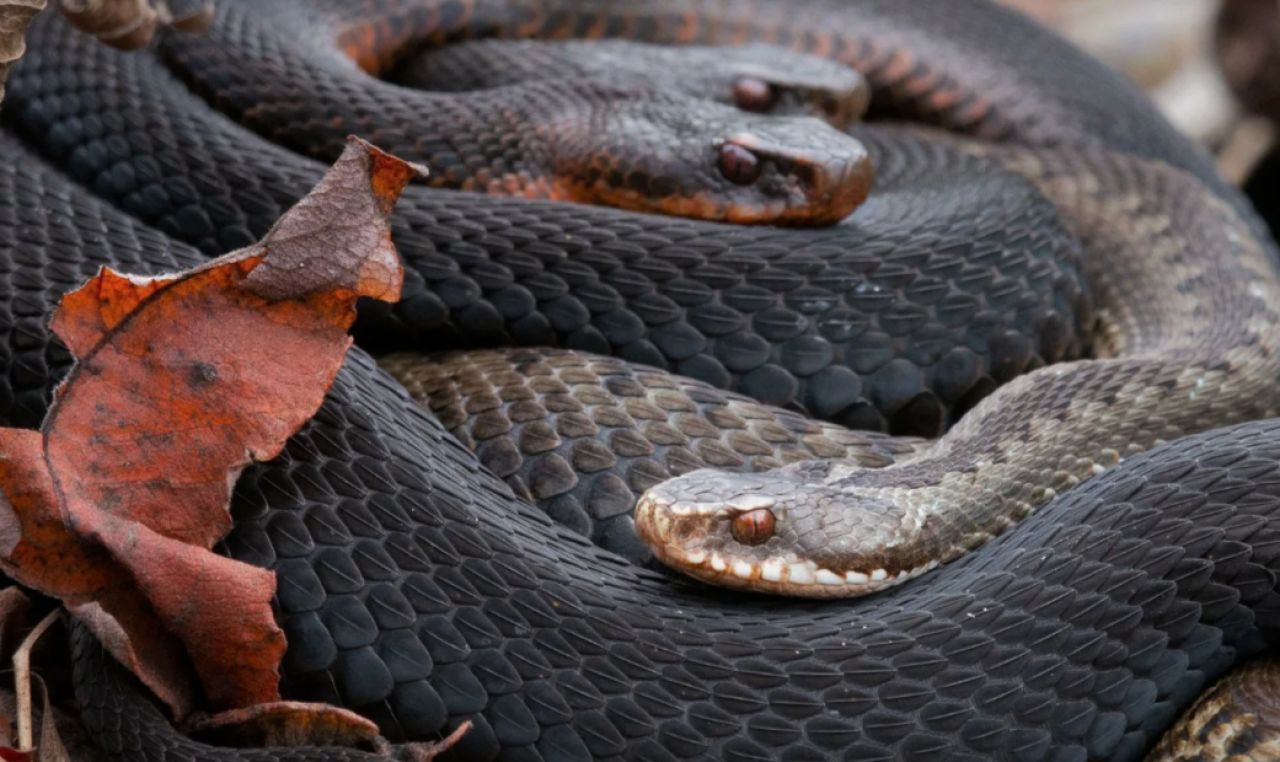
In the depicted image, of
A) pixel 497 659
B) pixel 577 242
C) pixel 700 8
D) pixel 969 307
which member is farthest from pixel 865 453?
pixel 700 8

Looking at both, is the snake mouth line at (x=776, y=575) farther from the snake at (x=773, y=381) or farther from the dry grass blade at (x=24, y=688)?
the dry grass blade at (x=24, y=688)

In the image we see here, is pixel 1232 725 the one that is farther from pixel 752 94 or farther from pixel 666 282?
pixel 752 94

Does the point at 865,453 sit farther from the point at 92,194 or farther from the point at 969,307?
the point at 92,194

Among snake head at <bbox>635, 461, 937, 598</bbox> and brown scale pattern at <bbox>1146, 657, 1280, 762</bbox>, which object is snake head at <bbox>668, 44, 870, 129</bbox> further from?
brown scale pattern at <bbox>1146, 657, 1280, 762</bbox>

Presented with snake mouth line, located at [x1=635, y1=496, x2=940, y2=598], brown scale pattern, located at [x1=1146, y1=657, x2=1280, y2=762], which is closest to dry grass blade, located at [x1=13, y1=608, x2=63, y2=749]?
snake mouth line, located at [x1=635, y1=496, x2=940, y2=598]

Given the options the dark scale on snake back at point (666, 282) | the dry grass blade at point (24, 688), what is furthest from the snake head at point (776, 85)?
the dry grass blade at point (24, 688)

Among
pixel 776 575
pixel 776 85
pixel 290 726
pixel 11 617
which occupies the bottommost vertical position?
pixel 11 617

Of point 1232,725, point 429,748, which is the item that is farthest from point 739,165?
point 429,748
